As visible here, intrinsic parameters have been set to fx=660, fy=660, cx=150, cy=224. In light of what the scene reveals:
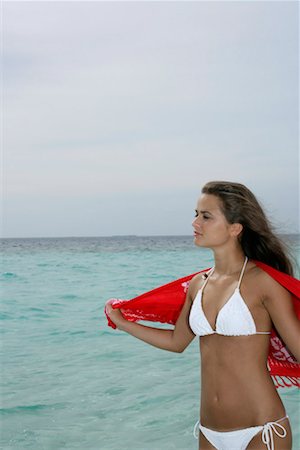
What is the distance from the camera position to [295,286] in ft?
8.72

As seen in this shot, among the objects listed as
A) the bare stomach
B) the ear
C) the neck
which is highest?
the ear

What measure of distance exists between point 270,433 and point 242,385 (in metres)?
0.21

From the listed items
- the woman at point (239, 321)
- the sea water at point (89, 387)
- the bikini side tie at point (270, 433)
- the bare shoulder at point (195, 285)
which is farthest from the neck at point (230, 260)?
the bikini side tie at point (270, 433)

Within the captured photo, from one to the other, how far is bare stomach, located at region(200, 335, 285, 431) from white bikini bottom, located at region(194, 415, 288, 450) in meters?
0.02

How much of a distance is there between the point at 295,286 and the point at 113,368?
613cm

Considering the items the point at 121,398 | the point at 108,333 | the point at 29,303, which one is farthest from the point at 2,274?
the point at 121,398

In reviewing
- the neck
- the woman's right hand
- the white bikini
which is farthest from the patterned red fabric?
the white bikini

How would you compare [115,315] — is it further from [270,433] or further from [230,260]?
[270,433]

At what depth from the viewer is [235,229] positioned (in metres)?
2.77

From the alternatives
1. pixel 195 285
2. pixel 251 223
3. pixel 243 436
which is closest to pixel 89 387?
pixel 195 285

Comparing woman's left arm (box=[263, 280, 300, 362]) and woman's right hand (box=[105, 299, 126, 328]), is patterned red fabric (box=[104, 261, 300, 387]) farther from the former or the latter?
woman's left arm (box=[263, 280, 300, 362])

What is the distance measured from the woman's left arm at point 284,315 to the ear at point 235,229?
10.9 inches

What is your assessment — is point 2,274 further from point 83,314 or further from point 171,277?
point 83,314

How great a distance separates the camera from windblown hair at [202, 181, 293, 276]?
108 inches
